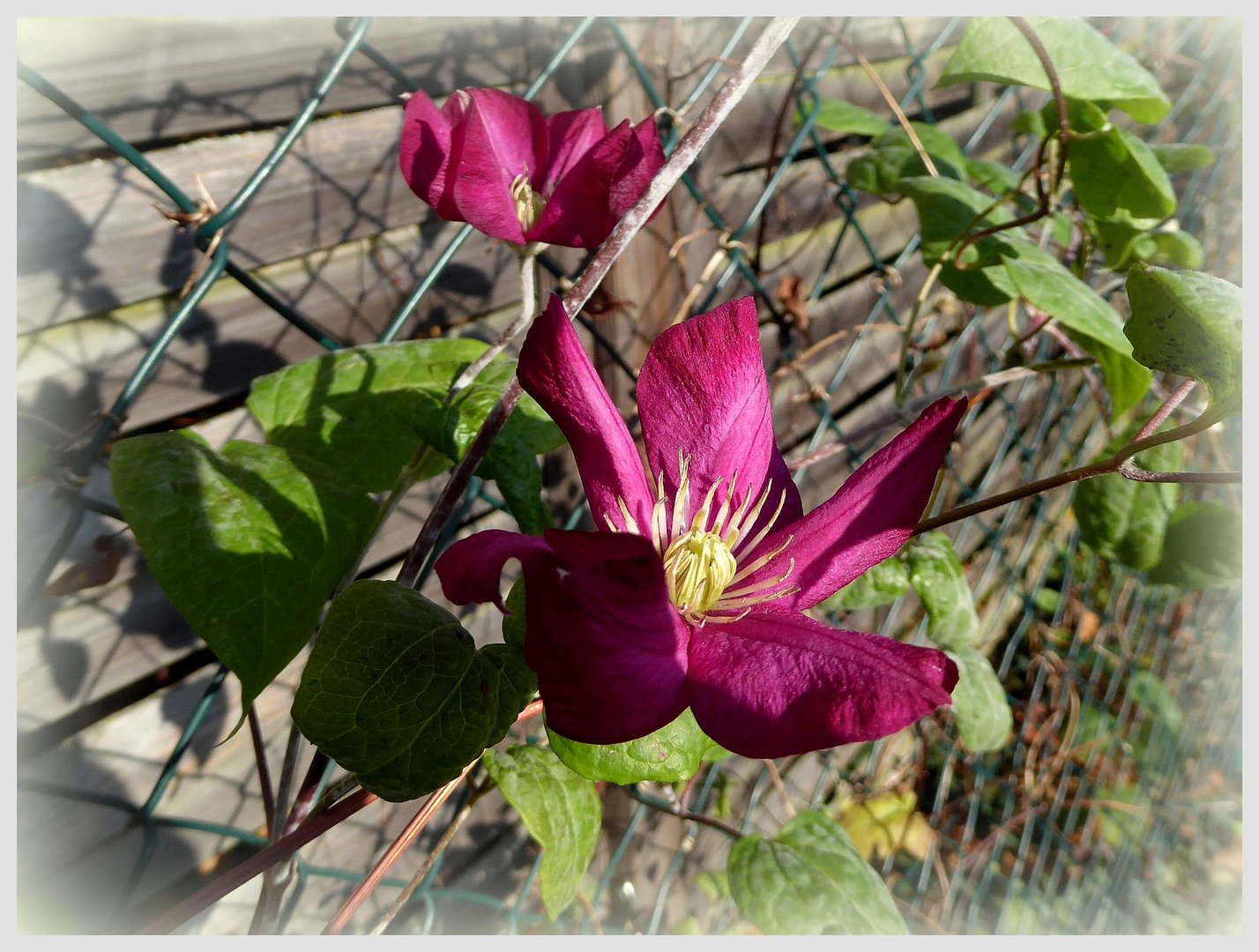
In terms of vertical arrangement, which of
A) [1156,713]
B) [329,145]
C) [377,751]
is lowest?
[1156,713]

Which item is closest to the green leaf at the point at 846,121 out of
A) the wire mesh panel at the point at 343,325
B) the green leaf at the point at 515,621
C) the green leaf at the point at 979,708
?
the wire mesh panel at the point at 343,325

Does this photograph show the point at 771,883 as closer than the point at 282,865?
No

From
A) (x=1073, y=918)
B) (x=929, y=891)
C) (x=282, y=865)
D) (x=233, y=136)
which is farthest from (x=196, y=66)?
(x=1073, y=918)

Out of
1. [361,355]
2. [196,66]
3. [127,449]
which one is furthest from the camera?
[196,66]

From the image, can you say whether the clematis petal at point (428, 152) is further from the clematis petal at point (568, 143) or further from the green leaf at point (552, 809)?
the green leaf at point (552, 809)

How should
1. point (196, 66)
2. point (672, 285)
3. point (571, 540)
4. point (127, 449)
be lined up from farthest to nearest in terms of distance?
point (672, 285) < point (196, 66) < point (127, 449) < point (571, 540)

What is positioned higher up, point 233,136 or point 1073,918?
point 233,136

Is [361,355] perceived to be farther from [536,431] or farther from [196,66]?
[196,66]
